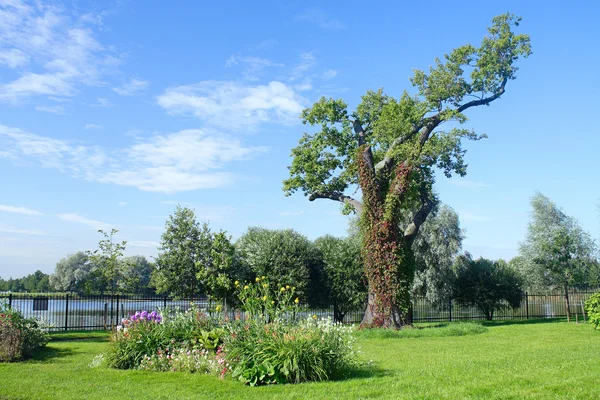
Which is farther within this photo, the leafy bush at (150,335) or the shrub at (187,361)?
the leafy bush at (150,335)

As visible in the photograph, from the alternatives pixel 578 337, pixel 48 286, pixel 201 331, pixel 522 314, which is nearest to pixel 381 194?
pixel 578 337

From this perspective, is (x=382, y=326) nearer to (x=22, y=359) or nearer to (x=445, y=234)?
(x=22, y=359)

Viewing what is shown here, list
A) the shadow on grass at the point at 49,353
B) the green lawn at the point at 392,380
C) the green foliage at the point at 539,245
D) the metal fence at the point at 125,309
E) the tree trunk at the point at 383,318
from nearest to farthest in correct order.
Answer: the green lawn at the point at 392,380, the shadow on grass at the point at 49,353, the tree trunk at the point at 383,318, the metal fence at the point at 125,309, the green foliage at the point at 539,245

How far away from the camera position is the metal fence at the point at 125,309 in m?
22.2

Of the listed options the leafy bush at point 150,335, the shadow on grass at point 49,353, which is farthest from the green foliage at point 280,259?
the leafy bush at point 150,335

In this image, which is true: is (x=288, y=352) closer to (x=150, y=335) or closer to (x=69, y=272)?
(x=150, y=335)

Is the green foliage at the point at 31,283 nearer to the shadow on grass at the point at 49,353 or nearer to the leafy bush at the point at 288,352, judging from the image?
the shadow on grass at the point at 49,353

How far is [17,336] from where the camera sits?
1245cm

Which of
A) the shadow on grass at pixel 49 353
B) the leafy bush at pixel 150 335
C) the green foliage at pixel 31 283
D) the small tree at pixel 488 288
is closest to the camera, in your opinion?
the leafy bush at pixel 150 335

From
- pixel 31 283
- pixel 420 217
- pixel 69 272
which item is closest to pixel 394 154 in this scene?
pixel 420 217

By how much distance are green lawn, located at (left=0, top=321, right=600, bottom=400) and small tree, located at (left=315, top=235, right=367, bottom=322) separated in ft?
44.2

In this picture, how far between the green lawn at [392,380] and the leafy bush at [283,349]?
0.35m

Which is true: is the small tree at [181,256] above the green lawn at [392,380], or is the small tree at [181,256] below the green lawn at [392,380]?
above

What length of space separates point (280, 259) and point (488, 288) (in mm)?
14091
